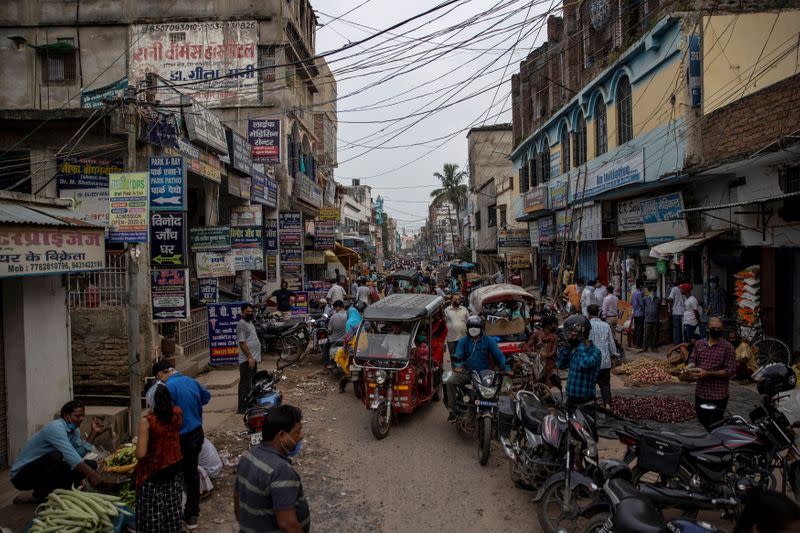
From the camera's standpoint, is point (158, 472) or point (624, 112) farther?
point (624, 112)

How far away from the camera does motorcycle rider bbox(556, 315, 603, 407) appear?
21.8 feet

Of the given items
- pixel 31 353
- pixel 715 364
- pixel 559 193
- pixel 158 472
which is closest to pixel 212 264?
pixel 31 353

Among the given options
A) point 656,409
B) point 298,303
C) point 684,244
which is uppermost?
point 684,244

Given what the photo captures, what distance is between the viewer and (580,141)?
76.0 feet

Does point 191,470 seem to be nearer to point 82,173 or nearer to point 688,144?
point 82,173

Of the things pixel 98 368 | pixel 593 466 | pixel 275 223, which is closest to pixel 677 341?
pixel 593 466

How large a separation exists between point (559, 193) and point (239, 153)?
14.9 meters

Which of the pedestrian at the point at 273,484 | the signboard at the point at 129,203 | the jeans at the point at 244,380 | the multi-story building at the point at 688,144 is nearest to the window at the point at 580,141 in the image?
the multi-story building at the point at 688,144

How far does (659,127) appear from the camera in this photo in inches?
613

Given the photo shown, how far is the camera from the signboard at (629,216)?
1833 cm

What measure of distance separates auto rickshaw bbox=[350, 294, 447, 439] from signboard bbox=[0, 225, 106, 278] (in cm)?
391

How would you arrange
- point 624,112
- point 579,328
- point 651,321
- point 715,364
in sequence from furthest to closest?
point 624,112 → point 651,321 → point 579,328 → point 715,364

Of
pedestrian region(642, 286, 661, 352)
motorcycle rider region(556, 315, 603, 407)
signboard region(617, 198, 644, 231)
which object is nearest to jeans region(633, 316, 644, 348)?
pedestrian region(642, 286, 661, 352)

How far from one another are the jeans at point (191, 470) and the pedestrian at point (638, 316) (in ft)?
39.0
